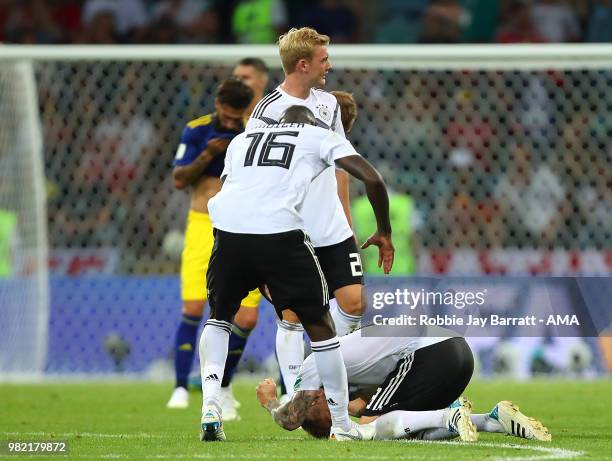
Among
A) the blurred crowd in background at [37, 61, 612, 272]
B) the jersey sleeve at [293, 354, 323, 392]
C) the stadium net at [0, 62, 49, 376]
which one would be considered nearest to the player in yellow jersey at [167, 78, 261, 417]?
the jersey sleeve at [293, 354, 323, 392]

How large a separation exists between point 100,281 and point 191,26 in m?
6.25

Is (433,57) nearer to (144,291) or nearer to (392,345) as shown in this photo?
(144,291)

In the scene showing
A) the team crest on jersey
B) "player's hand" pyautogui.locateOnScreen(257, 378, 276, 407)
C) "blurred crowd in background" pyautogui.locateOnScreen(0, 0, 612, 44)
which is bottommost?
"player's hand" pyautogui.locateOnScreen(257, 378, 276, 407)

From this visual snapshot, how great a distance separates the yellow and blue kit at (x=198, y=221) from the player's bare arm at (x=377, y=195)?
3.35m

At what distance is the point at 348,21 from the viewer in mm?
17828

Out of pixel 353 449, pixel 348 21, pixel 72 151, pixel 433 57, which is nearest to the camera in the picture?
pixel 353 449

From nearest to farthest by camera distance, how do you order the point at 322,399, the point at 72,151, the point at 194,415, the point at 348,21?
1. the point at 322,399
2. the point at 194,415
3. the point at 72,151
4. the point at 348,21

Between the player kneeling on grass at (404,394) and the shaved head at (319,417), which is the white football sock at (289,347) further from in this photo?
the shaved head at (319,417)

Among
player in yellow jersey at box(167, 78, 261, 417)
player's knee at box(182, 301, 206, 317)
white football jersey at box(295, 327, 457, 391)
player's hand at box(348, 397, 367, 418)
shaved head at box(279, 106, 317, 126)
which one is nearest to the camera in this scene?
shaved head at box(279, 106, 317, 126)

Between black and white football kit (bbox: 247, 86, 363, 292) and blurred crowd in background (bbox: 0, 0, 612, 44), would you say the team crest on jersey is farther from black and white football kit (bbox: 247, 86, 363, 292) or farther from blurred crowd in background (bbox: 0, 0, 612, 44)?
blurred crowd in background (bbox: 0, 0, 612, 44)

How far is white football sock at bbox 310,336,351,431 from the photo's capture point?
21.1ft

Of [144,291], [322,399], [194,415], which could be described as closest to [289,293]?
[322,399]

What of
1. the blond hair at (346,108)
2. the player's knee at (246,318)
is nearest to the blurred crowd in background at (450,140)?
the player's knee at (246,318)

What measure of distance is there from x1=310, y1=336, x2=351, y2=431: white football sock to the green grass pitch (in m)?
0.21
